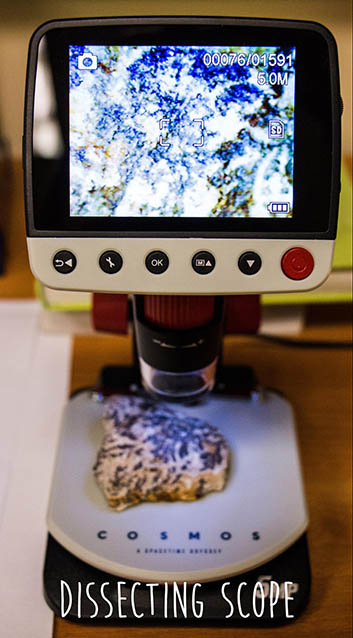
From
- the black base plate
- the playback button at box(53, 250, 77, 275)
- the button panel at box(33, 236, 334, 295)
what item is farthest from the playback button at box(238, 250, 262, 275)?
the black base plate

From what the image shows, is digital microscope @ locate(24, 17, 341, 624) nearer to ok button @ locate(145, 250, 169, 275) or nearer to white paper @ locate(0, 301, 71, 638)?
ok button @ locate(145, 250, 169, 275)

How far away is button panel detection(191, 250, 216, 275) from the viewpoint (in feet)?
1.36

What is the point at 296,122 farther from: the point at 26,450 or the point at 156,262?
the point at 26,450

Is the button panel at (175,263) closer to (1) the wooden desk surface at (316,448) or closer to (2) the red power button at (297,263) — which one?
(2) the red power button at (297,263)

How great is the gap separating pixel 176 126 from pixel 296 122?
72mm

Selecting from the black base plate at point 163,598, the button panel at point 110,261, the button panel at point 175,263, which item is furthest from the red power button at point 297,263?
the black base plate at point 163,598

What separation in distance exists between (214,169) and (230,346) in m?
0.31

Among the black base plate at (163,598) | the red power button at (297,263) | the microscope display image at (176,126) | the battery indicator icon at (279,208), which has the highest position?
the microscope display image at (176,126)

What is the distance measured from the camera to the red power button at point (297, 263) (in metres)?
0.41

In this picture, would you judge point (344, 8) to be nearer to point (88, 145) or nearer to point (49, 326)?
point (88, 145)

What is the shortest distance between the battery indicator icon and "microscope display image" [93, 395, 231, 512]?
217 millimetres

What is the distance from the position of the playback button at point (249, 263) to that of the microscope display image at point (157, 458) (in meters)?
0.19

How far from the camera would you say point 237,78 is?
0.41 metres

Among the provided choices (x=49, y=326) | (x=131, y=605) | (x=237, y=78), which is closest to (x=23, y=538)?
(x=131, y=605)
